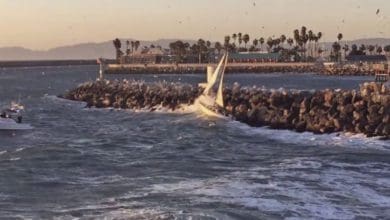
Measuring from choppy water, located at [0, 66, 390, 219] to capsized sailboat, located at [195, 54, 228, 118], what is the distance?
5734 millimetres

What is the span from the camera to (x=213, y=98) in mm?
47812

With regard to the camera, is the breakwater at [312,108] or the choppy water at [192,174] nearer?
the choppy water at [192,174]

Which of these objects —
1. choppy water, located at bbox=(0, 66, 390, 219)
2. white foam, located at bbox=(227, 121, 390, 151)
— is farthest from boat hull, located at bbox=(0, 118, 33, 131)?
white foam, located at bbox=(227, 121, 390, 151)

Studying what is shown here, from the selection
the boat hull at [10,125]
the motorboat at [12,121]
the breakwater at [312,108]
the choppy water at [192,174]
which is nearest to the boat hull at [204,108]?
the breakwater at [312,108]

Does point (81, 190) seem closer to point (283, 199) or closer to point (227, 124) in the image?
point (283, 199)

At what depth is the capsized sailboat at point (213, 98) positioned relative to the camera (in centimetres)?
4563

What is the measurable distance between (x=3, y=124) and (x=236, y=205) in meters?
23.2

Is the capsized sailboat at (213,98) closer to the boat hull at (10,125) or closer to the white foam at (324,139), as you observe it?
the white foam at (324,139)

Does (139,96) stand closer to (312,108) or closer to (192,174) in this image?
(312,108)

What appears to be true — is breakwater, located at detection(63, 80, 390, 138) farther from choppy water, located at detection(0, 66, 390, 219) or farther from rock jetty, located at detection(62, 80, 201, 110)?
choppy water, located at detection(0, 66, 390, 219)

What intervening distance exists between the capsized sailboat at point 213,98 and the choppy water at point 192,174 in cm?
573

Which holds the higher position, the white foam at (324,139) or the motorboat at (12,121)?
the motorboat at (12,121)

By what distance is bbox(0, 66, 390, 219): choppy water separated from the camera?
17.8m

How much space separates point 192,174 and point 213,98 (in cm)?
2457
